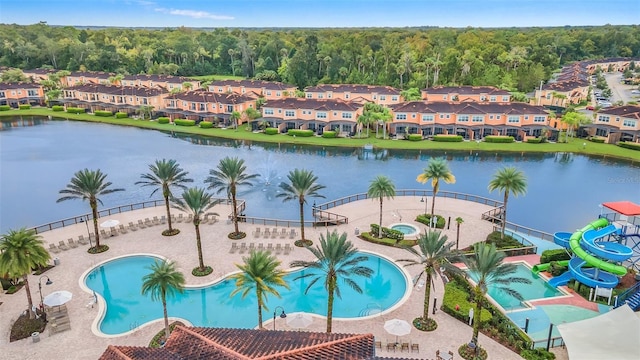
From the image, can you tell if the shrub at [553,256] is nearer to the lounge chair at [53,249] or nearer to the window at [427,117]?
the lounge chair at [53,249]

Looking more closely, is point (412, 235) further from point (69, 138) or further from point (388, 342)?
point (69, 138)

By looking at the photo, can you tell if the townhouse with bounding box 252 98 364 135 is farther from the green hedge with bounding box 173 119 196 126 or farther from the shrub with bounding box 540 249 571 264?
the shrub with bounding box 540 249 571 264

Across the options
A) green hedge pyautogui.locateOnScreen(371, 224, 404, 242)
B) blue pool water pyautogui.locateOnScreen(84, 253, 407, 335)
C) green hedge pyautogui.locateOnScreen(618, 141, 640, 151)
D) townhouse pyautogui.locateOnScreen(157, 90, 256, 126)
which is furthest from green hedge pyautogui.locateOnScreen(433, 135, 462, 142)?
blue pool water pyautogui.locateOnScreen(84, 253, 407, 335)

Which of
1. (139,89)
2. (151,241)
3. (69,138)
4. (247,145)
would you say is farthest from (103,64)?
(151,241)

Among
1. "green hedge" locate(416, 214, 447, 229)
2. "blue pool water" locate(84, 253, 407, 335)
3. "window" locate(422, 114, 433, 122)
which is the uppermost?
"window" locate(422, 114, 433, 122)

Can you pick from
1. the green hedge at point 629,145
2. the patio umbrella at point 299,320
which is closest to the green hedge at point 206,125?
the patio umbrella at point 299,320
